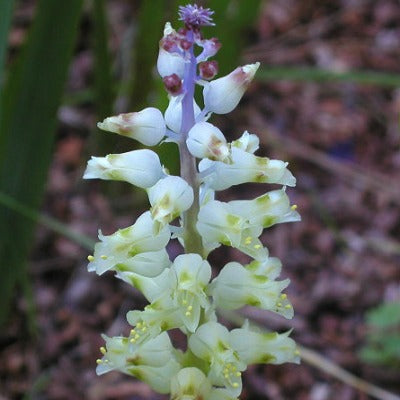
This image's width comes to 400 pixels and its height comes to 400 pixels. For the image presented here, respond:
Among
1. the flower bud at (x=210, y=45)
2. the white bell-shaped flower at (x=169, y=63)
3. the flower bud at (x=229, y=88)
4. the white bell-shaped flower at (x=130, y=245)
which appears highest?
the flower bud at (x=210, y=45)

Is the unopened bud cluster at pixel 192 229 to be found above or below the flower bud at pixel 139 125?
below

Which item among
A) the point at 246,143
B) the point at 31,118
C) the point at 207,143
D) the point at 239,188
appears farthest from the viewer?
the point at 239,188

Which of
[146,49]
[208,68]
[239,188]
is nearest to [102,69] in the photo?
[146,49]

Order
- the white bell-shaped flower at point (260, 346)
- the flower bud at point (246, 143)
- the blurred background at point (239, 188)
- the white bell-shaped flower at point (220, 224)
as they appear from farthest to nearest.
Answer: the blurred background at point (239, 188), the white bell-shaped flower at point (260, 346), the flower bud at point (246, 143), the white bell-shaped flower at point (220, 224)

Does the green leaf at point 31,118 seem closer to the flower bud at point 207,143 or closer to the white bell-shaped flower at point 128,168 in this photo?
the white bell-shaped flower at point 128,168

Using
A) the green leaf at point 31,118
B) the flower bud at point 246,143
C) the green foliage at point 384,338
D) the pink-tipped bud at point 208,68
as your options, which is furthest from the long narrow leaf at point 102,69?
the pink-tipped bud at point 208,68

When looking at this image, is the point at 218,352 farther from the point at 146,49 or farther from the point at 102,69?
the point at 146,49

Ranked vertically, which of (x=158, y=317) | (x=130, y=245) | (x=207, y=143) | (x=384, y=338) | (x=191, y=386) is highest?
(x=207, y=143)
